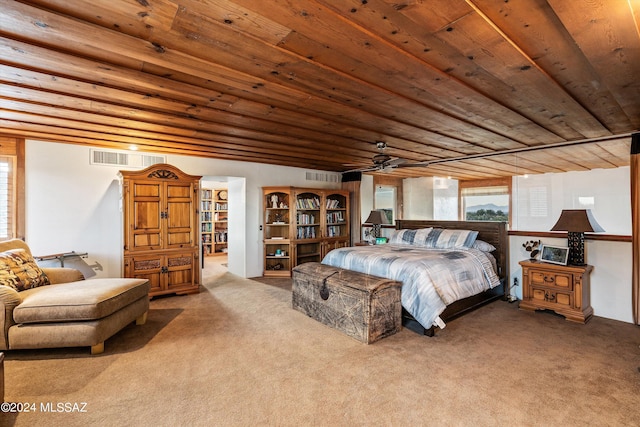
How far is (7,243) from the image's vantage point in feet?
10.7

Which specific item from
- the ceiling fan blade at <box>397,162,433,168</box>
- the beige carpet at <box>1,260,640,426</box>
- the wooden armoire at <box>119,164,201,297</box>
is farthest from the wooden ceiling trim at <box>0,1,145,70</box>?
the ceiling fan blade at <box>397,162,433,168</box>

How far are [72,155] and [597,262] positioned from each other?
728cm

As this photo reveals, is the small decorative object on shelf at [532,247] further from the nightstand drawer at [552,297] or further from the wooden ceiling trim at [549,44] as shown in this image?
the wooden ceiling trim at [549,44]

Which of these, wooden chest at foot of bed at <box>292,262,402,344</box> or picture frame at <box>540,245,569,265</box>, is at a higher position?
picture frame at <box>540,245,569,265</box>

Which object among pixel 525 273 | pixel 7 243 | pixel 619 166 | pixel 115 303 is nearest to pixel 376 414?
pixel 115 303

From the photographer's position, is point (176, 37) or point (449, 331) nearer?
point (176, 37)

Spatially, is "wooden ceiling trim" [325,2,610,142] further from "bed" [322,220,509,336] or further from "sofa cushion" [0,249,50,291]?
"sofa cushion" [0,249,50,291]

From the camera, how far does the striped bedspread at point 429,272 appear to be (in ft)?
10.4

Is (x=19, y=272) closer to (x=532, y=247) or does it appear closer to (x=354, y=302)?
(x=354, y=302)

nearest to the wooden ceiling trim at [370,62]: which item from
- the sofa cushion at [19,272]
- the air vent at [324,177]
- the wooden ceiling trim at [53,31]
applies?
the wooden ceiling trim at [53,31]

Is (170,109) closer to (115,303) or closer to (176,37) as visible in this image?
(176,37)

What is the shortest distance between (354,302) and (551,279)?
2580 mm

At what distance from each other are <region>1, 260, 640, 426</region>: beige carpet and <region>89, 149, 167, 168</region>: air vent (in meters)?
2.72

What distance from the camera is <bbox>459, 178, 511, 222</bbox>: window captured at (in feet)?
18.4
